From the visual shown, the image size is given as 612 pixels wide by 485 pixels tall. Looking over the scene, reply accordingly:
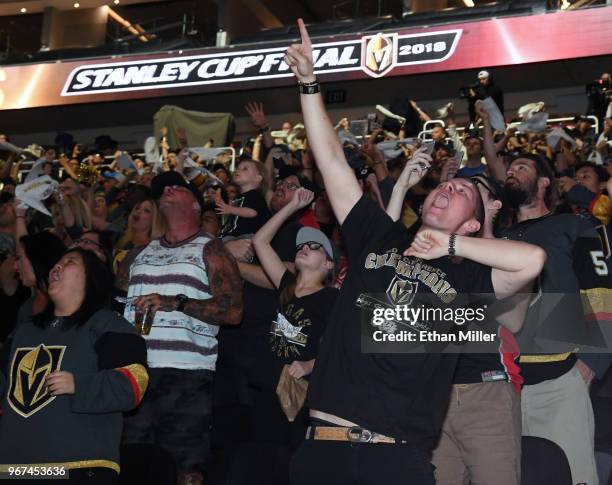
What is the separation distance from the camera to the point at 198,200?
20.2 feet

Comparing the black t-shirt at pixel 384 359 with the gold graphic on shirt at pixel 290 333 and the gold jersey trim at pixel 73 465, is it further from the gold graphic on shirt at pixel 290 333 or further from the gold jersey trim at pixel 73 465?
the gold graphic on shirt at pixel 290 333

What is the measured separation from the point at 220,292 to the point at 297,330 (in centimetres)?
47

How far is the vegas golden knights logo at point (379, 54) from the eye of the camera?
16.9m

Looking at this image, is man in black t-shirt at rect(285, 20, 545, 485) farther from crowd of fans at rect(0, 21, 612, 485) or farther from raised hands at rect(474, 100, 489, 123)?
raised hands at rect(474, 100, 489, 123)

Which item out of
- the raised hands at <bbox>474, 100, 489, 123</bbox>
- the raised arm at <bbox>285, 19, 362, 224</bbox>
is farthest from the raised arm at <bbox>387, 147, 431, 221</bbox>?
the raised hands at <bbox>474, 100, 489, 123</bbox>

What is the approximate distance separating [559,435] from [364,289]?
184cm

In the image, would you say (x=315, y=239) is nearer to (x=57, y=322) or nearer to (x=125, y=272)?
(x=125, y=272)

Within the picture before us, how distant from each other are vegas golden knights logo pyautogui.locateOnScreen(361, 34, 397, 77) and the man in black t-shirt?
13776 millimetres

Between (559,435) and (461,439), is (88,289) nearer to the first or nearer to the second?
(461,439)

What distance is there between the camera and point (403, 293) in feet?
10.9

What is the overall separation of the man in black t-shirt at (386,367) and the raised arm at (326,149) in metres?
0.06

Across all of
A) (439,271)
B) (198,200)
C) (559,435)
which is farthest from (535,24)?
(439,271)

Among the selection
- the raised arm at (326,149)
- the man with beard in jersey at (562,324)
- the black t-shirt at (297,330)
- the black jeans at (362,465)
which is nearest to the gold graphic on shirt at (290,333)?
the black t-shirt at (297,330)

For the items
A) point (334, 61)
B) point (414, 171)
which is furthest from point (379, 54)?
point (414, 171)
